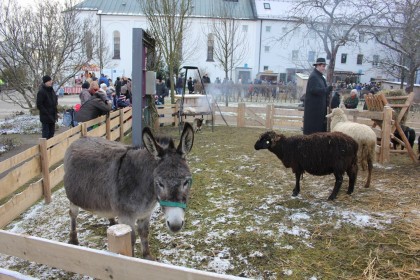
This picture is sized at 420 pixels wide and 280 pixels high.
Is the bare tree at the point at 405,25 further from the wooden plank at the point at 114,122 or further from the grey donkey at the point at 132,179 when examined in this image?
the grey donkey at the point at 132,179

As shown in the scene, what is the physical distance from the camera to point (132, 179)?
11.0ft

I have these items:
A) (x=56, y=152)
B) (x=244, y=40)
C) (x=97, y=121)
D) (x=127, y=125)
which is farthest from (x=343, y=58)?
(x=56, y=152)

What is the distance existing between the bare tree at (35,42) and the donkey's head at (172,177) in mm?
12668

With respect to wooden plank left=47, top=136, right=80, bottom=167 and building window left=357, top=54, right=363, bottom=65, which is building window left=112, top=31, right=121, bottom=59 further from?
wooden plank left=47, top=136, right=80, bottom=167

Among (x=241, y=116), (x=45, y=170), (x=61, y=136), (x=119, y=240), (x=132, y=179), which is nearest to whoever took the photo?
(x=119, y=240)

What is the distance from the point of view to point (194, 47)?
43.3m

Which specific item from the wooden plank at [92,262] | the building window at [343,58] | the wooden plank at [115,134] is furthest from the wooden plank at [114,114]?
the building window at [343,58]

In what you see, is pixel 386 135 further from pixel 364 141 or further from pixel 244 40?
pixel 244 40

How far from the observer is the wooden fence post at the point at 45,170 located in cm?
547

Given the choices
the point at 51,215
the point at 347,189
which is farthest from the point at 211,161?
the point at 51,215

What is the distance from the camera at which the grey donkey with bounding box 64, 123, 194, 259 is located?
2.74 meters

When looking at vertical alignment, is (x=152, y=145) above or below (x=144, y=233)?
above

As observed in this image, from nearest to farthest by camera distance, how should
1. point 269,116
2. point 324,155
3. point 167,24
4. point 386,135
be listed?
point 324,155 < point 386,135 < point 269,116 < point 167,24

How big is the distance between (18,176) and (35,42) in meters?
10.6
